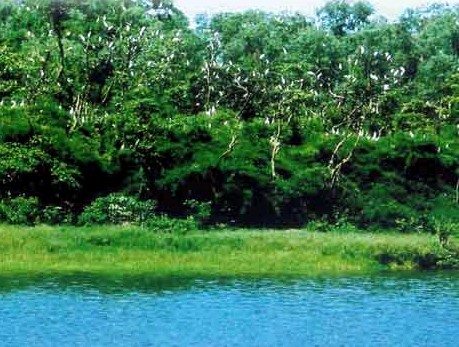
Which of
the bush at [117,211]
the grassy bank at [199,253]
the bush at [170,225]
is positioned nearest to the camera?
the grassy bank at [199,253]

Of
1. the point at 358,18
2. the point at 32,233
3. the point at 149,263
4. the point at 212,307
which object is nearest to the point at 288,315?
the point at 212,307

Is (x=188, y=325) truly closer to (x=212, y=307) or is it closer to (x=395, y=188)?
(x=212, y=307)

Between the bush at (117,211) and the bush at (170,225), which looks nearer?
the bush at (170,225)

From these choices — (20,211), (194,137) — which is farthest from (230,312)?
(194,137)

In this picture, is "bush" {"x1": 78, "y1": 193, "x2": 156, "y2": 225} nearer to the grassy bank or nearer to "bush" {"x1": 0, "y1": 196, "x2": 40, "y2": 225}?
"bush" {"x1": 0, "y1": 196, "x2": 40, "y2": 225}

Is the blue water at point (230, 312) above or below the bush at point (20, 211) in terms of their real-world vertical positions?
below

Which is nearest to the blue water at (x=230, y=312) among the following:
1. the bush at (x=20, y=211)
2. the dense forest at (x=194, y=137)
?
the bush at (x=20, y=211)

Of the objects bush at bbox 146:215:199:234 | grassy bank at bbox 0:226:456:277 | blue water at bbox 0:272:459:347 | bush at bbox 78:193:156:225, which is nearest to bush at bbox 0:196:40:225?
grassy bank at bbox 0:226:456:277

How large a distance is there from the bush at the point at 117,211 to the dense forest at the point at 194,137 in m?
0.04

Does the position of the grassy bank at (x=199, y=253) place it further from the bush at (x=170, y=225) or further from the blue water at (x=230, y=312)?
the blue water at (x=230, y=312)

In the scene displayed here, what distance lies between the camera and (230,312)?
79.0 ft

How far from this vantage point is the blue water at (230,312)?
21.1 meters

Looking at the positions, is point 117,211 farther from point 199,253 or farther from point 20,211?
point 199,253

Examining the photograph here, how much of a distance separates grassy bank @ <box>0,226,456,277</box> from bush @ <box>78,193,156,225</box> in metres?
1.75
